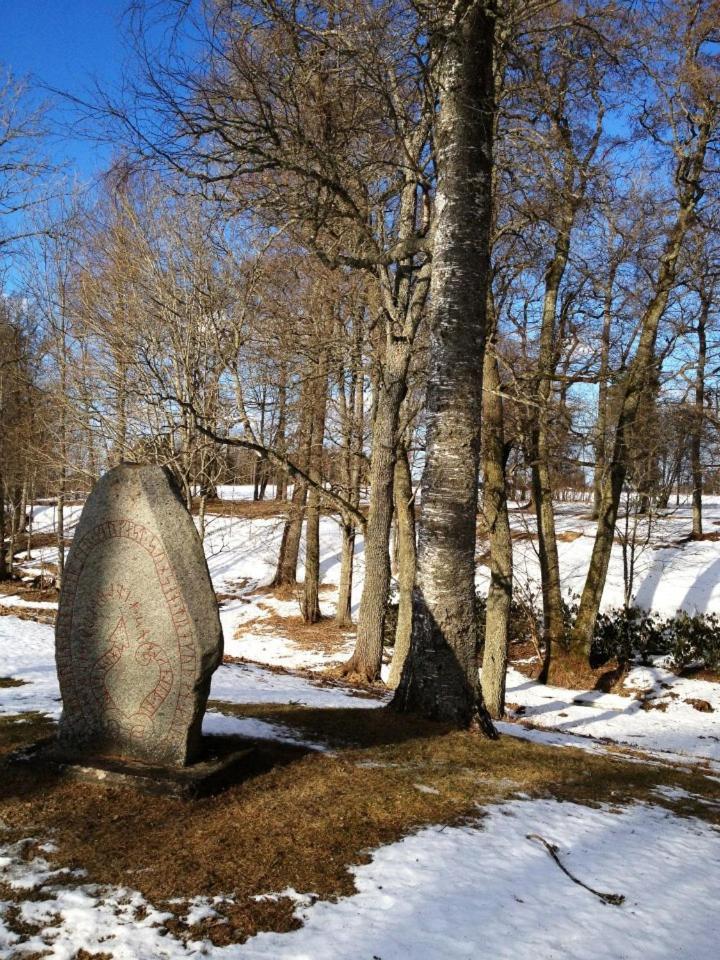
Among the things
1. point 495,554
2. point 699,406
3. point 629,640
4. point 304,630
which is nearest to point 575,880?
point 495,554

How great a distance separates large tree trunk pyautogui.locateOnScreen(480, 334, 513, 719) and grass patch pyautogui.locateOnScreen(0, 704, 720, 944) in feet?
13.0

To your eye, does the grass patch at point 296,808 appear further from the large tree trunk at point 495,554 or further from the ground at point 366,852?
the large tree trunk at point 495,554

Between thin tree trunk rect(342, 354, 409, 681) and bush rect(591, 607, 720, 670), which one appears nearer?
thin tree trunk rect(342, 354, 409, 681)

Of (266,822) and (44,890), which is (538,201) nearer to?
(266,822)

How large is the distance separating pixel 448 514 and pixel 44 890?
382cm

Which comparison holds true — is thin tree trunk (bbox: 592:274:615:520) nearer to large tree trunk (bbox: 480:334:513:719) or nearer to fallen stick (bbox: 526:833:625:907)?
large tree trunk (bbox: 480:334:513:719)

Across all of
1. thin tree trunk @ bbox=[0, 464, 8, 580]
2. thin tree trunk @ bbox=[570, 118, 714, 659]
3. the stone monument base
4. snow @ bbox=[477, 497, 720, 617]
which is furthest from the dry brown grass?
the stone monument base

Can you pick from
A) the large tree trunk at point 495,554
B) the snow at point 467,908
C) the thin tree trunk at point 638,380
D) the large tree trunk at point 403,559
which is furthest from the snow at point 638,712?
the snow at point 467,908

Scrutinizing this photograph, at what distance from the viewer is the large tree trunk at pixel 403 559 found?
11.1 m

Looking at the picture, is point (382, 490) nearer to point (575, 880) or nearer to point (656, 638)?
point (575, 880)

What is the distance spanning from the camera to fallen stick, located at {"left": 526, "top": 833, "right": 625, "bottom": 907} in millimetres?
3213

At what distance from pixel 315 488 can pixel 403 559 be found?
309 centimetres


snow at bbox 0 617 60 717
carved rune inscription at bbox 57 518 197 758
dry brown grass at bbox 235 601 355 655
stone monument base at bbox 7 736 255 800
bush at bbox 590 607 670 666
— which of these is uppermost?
carved rune inscription at bbox 57 518 197 758

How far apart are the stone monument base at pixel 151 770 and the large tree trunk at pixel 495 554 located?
5842 millimetres
